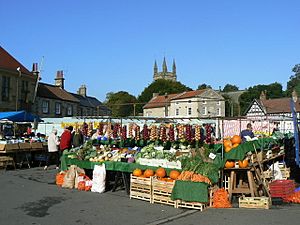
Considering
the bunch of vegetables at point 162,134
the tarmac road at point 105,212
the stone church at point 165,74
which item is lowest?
the tarmac road at point 105,212

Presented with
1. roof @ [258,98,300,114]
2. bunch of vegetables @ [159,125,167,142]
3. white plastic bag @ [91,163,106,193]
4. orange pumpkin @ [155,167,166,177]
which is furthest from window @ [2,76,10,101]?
roof @ [258,98,300,114]

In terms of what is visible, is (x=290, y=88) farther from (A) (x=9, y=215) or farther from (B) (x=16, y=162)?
(A) (x=9, y=215)

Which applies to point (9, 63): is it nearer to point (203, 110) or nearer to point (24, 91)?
point (24, 91)

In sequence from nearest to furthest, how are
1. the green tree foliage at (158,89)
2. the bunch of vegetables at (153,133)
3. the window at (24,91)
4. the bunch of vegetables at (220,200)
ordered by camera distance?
1. the bunch of vegetables at (220,200)
2. the bunch of vegetables at (153,133)
3. the window at (24,91)
4. the green tree foliage at (158,89)

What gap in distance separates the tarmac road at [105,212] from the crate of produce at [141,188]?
0.18m

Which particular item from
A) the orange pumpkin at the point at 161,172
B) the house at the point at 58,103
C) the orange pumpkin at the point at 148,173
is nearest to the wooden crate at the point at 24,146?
the orange pumpkin at the point at 148,173

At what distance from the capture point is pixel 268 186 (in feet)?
33.4

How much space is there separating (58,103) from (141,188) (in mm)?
40603

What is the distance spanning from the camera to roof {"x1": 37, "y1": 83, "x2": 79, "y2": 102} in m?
46.6

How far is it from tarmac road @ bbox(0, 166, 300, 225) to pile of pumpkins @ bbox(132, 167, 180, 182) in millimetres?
Answer: 733

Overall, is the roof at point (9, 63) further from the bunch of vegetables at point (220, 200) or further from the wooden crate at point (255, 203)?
the wooden crate at point (255, 203)

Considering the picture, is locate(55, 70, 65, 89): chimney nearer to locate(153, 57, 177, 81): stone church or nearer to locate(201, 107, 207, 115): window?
locate(201, 107, 207, 115): window

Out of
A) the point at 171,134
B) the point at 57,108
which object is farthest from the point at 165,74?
the point at 171,134

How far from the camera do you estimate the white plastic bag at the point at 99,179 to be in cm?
1108
